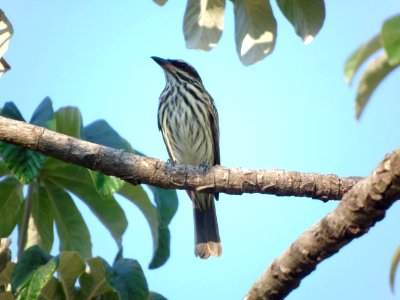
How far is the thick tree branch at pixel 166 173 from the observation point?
13.8 ft

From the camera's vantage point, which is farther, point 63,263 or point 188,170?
point 188,170

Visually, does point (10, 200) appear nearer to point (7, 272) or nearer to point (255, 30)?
point (7, 272)

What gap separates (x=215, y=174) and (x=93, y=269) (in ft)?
2.99

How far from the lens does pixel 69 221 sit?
536 centimetres

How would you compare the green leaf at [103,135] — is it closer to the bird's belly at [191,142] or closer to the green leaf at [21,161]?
the green leaf at [21,161]

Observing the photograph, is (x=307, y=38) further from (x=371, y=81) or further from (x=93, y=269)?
(x=371, y=81)

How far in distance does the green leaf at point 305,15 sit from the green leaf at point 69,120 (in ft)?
5.25

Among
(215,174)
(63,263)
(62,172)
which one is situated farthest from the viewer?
(62,172)

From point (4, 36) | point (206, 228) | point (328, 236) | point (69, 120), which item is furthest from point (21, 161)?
point (206, 228)

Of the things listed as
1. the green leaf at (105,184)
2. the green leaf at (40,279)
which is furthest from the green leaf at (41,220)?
the green leaf at (40,279)

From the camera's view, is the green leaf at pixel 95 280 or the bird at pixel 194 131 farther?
the bird at pixel 194 131

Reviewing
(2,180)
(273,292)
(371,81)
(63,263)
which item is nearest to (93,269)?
(63,263)

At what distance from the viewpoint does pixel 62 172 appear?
5.22 m

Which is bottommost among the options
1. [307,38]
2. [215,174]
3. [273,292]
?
[273,292]
